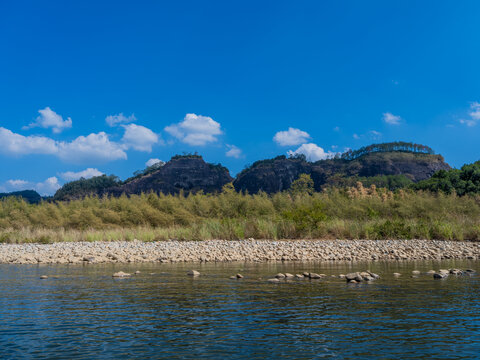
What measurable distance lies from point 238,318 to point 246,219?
62.2 ft

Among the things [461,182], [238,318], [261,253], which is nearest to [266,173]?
[461,182]

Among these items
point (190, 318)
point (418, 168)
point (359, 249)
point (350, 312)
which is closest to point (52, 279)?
point (190, 318)

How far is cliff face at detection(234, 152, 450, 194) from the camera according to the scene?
340ft

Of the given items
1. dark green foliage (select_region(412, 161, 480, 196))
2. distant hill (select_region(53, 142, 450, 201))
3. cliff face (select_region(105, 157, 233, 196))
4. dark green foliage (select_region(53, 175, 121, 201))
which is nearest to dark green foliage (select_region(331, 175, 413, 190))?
distant hill (select_region(53, 142, 450, 201))

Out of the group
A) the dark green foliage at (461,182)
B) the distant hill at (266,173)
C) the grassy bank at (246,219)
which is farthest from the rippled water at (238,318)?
Answer: the distant hill at (266,173)

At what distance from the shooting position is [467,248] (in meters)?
17.1

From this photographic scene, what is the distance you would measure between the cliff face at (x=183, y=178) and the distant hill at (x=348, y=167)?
297 inches

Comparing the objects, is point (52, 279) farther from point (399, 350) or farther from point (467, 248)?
point (467, 248)

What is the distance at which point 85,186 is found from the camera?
10081 centimetres

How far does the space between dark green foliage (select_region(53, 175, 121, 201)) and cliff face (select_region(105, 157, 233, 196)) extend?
10.6ft

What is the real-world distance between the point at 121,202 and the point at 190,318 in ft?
84.8

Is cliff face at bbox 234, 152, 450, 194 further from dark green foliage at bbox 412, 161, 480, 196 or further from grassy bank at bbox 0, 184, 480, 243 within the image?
grassy bank at bbox 0, 184, 480, 243

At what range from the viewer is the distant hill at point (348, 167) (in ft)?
339

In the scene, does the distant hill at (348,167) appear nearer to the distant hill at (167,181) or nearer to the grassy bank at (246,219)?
the distant hill at (167,181)
